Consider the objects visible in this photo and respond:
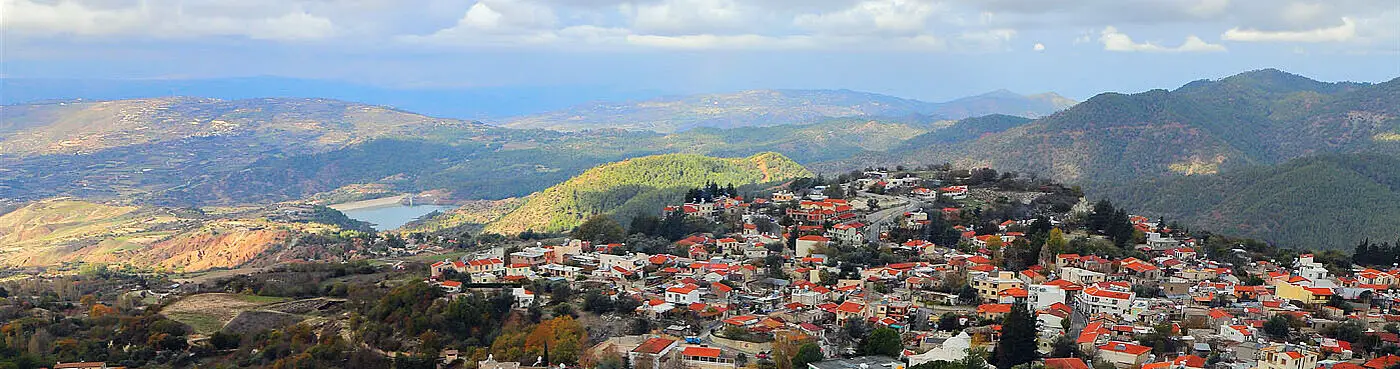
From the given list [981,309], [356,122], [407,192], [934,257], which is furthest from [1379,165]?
[356,122]

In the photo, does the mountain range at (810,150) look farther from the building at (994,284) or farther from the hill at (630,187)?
the building at (994,284)

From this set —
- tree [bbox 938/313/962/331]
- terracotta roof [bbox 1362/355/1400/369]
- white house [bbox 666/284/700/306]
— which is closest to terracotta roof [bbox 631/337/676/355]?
white house [bbox 666/284/700/306]

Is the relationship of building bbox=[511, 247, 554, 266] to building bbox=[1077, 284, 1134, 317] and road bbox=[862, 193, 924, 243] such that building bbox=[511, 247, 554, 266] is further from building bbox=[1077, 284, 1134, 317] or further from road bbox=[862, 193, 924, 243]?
building bbox=[1077, 284, 1134, 317]

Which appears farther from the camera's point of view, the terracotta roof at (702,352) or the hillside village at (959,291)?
the hillside village at (959,291)

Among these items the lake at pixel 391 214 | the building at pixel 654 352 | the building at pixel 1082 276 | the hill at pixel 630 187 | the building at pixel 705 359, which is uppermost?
the building at pixel 1082 276

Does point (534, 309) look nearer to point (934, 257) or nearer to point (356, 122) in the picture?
point (934, 257)

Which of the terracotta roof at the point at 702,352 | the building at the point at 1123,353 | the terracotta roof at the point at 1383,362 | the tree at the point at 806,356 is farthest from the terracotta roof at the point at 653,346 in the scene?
the terracotta roof at the point at 1383,362
